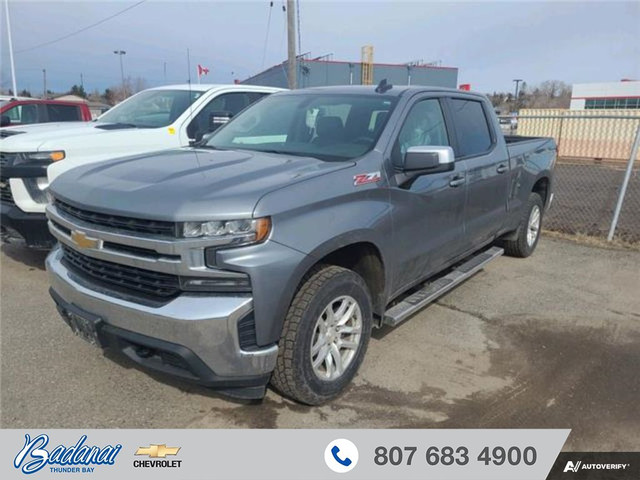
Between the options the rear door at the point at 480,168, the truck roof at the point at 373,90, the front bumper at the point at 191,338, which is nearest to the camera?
the front bumper at the point at 191,338

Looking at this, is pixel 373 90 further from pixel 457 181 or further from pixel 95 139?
pixel 95 139

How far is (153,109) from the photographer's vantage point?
638 centimetres

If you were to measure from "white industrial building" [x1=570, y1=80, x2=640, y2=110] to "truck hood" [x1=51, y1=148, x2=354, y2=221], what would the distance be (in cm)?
4922

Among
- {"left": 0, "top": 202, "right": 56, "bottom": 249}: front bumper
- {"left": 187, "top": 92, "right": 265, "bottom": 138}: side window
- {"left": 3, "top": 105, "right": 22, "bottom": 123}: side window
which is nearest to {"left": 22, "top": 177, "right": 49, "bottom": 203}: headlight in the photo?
{"left": 0, "top": 202, "right": 56, "bottom": 249}: front bumper

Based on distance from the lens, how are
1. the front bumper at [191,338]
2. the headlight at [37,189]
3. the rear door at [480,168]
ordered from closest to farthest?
the front bumper at [191,338] < the rear door at [480,168] < the headlight at [37,189]

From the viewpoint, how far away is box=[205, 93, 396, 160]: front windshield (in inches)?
138

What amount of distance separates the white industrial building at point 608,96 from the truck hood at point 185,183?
49216 mm

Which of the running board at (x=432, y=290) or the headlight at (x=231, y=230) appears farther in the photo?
the running board at (x=432, y=290)

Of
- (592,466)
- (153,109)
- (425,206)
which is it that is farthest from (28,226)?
(592,466)

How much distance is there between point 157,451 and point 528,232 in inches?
197

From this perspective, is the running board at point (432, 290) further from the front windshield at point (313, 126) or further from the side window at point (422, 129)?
the front windshield at point (313, 126)

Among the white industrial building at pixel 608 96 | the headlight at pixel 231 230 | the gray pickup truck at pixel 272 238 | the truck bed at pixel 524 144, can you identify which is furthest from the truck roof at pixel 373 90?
the white industrial building at pixel 608 96

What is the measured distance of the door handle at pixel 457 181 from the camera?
3981mm

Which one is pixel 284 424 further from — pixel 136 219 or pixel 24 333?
pixel 24 333
